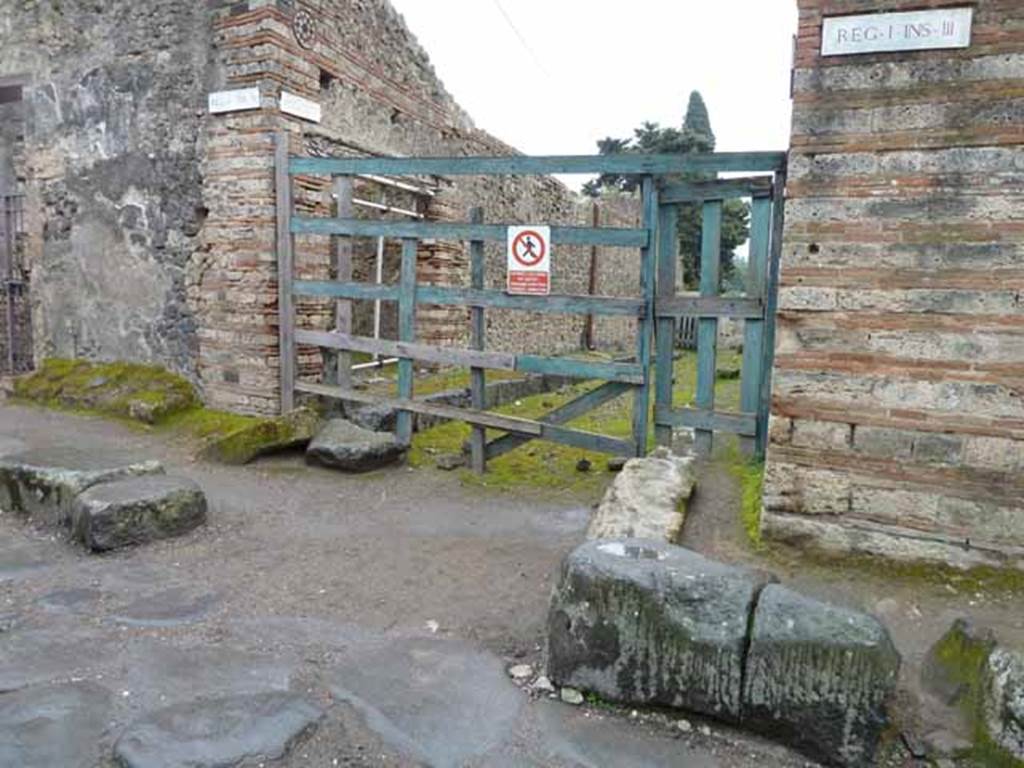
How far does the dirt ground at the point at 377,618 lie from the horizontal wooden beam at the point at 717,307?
1013mm

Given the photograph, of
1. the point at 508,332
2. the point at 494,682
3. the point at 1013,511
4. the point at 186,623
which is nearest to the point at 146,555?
the point at 186,623

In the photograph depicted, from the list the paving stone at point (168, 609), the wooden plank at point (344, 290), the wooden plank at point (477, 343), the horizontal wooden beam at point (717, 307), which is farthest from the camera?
the wooden plank at point (344, 290)

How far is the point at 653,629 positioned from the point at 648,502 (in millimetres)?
1408

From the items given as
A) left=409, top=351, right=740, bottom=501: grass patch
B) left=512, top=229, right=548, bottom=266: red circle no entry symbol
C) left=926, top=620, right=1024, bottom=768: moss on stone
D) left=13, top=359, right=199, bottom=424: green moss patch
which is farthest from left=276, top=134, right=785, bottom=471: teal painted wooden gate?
left=926, top=620, right=1024, bottom=768: moss on stone

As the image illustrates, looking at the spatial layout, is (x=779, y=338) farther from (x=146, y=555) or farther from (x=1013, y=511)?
(x=146, y=555)

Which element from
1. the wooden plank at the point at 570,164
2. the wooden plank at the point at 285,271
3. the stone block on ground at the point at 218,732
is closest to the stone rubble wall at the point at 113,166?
the wooden plank at the point at 285,271

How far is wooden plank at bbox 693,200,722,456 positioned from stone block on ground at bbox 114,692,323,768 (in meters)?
3.30

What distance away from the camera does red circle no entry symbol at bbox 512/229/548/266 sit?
5.34 meters

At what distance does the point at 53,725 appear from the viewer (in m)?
2.42

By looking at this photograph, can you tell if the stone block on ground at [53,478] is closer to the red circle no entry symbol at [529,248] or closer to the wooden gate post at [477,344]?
the wooden gate post at [477,344]

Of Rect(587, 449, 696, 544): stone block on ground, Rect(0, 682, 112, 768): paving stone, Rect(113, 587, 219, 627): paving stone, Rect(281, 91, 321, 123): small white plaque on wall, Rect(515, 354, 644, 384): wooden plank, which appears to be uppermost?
Rect(281, 91, 321, 123): small white plaque on wall

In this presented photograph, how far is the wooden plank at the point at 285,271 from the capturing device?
→ 6.43 m

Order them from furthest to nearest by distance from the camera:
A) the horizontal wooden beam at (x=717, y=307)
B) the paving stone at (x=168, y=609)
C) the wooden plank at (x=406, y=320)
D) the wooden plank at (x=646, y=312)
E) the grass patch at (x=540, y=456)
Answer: the wooden plank at (x=406, y=320)
the grass patch at (x=540, y=456)
the wooden plank at (x=646, y=312)
the horizontal wooden beam at (x=717, y=307)
the paving stone at (x=168, y=609)

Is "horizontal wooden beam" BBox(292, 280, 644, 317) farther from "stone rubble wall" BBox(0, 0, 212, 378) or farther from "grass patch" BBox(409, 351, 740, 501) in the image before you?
"stone rubble wall" BBox(0, 0, 212, 378)
